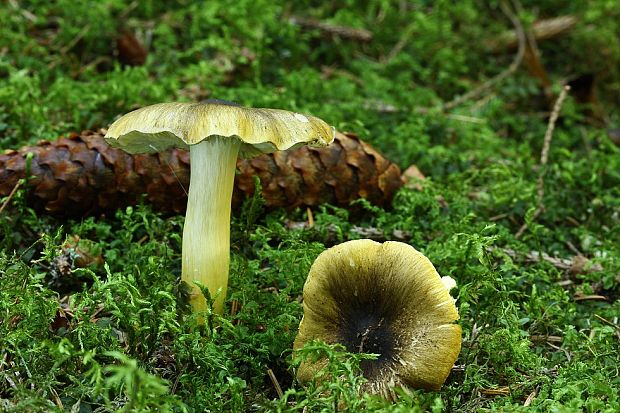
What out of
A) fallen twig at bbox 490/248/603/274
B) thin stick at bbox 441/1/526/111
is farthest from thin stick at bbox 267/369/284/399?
thin stick at bbox 441/1/526/111

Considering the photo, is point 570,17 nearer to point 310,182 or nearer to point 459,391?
point 310,182

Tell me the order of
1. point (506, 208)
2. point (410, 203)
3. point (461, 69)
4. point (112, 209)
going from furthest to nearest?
point (461, 69), point (506, 208), point (410, 203), point (112, 209)

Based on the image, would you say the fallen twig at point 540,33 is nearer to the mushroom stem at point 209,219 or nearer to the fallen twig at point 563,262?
the fallen twig at point 563,262

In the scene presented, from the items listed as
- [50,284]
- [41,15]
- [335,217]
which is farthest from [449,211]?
[41,15]

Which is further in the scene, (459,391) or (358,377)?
(459,391)

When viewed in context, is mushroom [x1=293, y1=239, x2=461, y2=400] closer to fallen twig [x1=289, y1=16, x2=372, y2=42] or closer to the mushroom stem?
the mushroom stem

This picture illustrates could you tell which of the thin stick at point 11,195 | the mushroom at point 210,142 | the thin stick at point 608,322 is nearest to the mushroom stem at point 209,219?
the mushroom at point 210,142

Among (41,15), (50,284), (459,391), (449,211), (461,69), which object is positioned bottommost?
(459,391)
